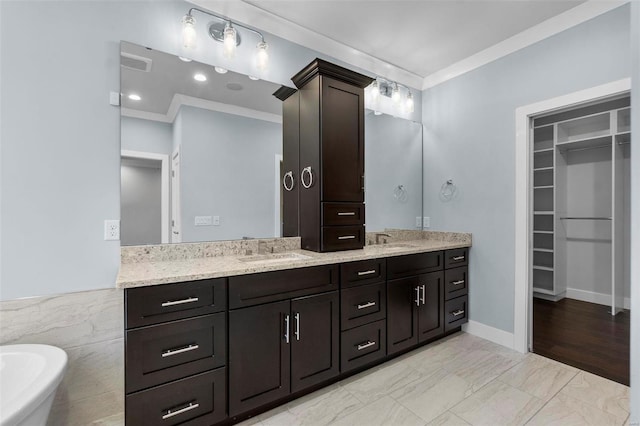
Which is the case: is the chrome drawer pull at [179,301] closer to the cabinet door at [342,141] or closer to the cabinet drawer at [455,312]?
the cabinet door at [342,141]

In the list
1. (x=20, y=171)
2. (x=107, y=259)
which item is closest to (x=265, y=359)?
(x=107, y=259)

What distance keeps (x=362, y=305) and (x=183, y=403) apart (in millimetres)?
1263

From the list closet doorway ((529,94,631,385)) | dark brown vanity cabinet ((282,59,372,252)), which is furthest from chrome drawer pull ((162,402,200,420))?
closet doorway ((529,94,631,385))

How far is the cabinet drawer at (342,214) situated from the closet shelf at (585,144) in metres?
3.15

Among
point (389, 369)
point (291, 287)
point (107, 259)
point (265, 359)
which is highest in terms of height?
point (107, 259)

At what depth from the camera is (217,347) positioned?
5.50ft

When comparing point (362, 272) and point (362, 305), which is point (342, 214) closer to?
point (362, 272)

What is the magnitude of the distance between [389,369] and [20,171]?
8.93 ft

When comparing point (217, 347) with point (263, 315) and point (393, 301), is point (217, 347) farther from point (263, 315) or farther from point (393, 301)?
point (393, 301)

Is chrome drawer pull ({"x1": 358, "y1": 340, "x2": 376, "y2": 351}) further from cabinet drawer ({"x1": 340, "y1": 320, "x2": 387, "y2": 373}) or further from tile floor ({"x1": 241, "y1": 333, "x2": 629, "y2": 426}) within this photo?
tile floor ({"x1": 241, "y1": 333, "x2": 629, "y2": 426})

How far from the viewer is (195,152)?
7.16 feet

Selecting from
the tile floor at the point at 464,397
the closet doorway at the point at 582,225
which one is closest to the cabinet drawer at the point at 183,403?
the tile floor at the point at 464,397

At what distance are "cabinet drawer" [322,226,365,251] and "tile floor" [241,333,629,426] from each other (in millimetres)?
980

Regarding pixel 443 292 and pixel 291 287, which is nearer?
pixel 291 287
